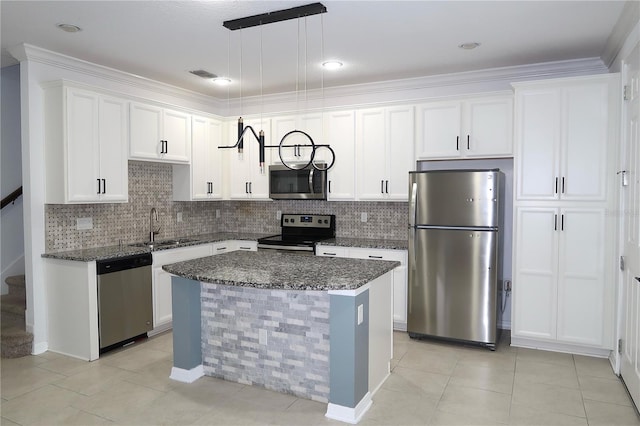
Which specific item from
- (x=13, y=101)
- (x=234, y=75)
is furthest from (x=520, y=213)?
(x=13, y=101)

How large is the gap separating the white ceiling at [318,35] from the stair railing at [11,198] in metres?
1.33

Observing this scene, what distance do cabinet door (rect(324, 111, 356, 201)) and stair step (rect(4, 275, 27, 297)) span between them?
3.31 m

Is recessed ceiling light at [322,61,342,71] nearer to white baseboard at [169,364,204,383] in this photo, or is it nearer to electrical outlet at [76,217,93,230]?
electrical outlet at [76,217,93,230]

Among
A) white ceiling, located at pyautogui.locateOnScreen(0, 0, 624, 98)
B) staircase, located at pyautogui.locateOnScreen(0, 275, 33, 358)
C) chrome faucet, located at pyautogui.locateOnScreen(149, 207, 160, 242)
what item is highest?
white ceiling, located at pyautogui.locateOnScreen(0, 0, 624, 98)

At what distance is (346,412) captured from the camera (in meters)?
2.74

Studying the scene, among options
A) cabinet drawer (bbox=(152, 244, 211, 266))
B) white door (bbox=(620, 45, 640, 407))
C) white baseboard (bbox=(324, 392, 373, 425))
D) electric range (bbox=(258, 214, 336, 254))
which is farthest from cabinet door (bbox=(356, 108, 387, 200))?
white baseboard (bbox=(324, 392, 373, 425))

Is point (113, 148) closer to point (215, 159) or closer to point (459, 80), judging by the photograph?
point (215, 159)

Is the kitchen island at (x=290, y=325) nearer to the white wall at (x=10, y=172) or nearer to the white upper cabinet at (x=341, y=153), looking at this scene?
the white upper cabinet at (x=341, y=153)

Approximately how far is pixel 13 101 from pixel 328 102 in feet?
11.4

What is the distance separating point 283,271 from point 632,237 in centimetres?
245

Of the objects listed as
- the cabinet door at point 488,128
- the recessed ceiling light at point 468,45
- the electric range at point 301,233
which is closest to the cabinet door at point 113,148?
the electric range at point 301,233

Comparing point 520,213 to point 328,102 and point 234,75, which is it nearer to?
point 328,102

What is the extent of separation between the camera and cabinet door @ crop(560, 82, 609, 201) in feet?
12.0

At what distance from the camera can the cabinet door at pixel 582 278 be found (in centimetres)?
370
